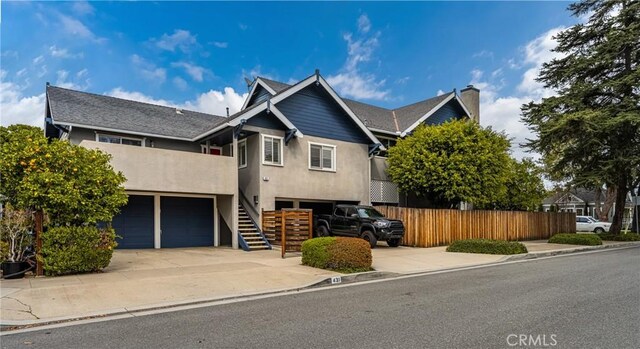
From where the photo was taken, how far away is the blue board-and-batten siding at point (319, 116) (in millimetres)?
20047

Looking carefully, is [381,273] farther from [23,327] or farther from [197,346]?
[23,327]

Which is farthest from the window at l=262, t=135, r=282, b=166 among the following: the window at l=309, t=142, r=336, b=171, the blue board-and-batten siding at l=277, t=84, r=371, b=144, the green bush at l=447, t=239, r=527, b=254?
the green bush at l=447, t=239, r=527, b=254

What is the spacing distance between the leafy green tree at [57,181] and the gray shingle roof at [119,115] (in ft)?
21.8

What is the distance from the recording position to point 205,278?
33.1 ft

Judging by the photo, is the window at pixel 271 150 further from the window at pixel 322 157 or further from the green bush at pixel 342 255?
the green bush at pixel 342 255

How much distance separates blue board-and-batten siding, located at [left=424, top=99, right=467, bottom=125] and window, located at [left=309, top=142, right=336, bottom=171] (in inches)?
319

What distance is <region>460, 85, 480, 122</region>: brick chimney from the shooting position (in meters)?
29.5

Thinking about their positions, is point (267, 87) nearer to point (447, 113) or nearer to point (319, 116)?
point (319, 116)

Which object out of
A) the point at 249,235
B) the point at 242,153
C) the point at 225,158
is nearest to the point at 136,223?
the point at 225,158

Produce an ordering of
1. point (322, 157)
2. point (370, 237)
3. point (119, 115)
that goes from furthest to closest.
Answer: point (322, 157)
point (119, 115)
point (370, 237)

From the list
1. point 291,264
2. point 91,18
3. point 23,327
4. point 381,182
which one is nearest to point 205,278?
point 291,264

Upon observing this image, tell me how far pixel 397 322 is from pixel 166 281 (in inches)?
229

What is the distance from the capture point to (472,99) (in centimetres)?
2956

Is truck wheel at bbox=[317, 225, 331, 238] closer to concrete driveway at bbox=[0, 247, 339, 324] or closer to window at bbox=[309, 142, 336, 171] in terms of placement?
window at bbox=[309, 142, 336, 171]
